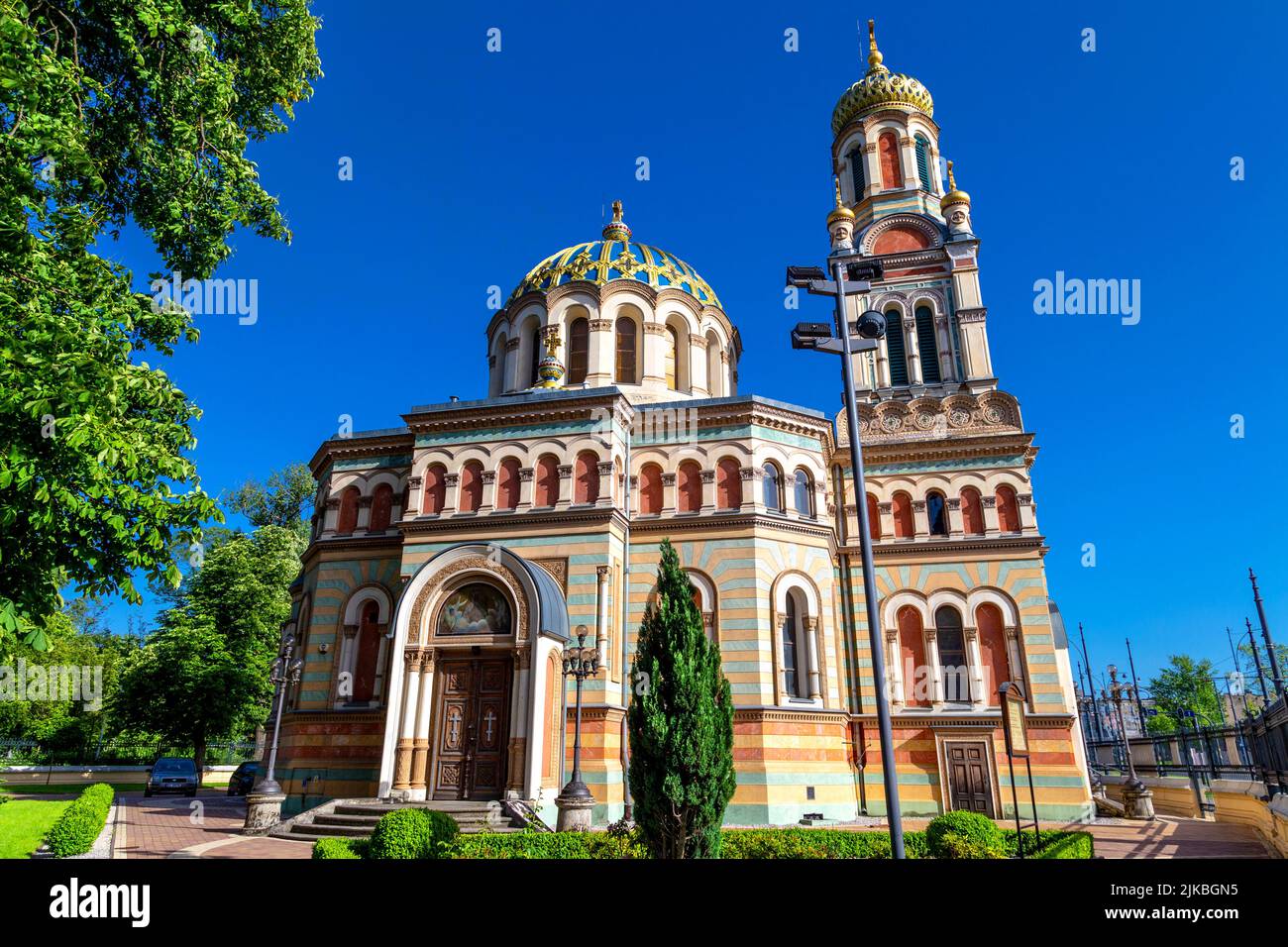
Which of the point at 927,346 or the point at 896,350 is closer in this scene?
the point at 927,346

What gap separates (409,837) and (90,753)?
39843 mm

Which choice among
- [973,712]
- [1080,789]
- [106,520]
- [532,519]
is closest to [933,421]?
[973,712]

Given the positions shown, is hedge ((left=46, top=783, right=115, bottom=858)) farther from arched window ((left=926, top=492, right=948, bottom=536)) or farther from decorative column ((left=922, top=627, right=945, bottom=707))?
arched window ((left=926, top=492, right=948, bottom=536))

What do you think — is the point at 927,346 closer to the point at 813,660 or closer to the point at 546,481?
the point at 813,660

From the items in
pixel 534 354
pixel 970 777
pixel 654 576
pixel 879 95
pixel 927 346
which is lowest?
pixel 970 777

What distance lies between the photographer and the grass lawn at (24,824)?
14.3 meters

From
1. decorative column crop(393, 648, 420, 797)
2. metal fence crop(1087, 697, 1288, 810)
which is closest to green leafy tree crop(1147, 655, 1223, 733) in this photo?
metal fence crop(1087, 697, 1288, 810)

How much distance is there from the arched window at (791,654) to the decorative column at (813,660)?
0.33m

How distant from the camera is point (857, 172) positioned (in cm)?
3222

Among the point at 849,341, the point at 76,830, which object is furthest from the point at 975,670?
the point at 76,830

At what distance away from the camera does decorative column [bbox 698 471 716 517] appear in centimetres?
2308

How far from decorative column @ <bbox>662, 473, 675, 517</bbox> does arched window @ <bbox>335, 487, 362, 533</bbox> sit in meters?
9.94

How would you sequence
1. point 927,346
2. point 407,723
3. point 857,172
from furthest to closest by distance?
point 857,172 → point 927,346 → point 407,723

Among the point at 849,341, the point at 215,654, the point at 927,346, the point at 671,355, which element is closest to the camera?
the point at 849,341
